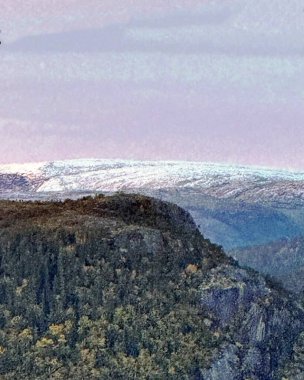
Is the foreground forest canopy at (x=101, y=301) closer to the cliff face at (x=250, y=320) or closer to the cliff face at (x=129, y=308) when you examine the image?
the cliff face at (x=129, y=308)

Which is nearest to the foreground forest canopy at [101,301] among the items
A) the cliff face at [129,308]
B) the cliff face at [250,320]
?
the cliff face at [129,308]

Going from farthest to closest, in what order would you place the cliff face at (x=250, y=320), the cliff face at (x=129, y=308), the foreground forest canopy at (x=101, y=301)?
the cliff face at (x=250, y=320) → the cliff face at (x=129, y=308) → the foreground forest canopy at (x=101, y=301)

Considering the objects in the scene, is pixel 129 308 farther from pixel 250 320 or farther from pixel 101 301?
pixel 250 320

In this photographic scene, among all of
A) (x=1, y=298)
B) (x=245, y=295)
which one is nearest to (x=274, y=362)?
(x=245, y=295)

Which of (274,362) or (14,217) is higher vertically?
(14,217)

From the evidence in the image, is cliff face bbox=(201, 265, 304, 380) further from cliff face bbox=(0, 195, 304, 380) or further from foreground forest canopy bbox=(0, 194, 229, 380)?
foreground forest canopy bbox=(0, 194, 229, 380)

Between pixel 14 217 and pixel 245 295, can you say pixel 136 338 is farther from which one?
pixel 14 217

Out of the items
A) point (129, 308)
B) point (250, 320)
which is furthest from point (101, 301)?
point (250, 320)
